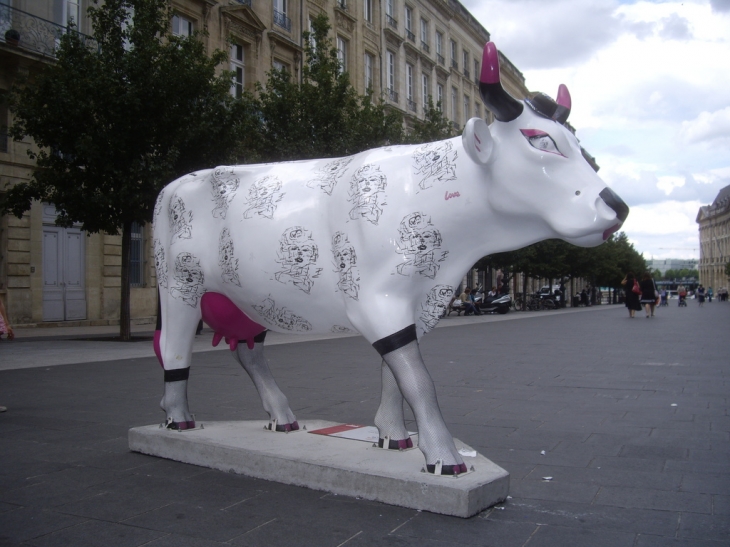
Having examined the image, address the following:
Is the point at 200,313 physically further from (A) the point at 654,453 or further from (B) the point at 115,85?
(B) the point at 115,85

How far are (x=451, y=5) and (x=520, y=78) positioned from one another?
15.3 metres

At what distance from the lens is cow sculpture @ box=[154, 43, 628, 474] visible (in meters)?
3.11

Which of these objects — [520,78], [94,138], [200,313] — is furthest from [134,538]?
[520,78]

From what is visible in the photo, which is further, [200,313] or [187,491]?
[200,313]

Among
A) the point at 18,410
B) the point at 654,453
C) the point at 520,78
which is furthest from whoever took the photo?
the point at 520,78

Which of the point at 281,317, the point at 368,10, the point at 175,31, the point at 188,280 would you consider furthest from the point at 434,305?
the point at 368,10

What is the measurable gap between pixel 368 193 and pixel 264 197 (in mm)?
711

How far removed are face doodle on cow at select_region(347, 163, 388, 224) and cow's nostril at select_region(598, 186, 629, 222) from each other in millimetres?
1023

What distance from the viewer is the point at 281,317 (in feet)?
12.3

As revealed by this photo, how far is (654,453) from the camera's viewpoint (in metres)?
4.21

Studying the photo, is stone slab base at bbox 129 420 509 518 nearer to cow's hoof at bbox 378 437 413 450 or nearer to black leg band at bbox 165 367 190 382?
cow's hoof at bbox 378 437 413 450

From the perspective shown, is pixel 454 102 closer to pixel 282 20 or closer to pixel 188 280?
pixel 282 20

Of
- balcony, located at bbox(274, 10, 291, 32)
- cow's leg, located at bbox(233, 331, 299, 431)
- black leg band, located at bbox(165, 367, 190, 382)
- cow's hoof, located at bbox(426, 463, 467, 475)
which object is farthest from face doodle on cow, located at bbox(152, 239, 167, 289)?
balcony, located at bbox(274, 10, 291, 32)

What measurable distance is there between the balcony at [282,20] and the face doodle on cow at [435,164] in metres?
24.2
